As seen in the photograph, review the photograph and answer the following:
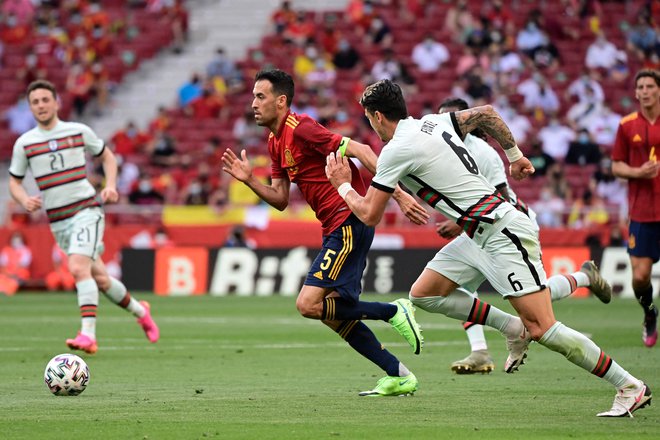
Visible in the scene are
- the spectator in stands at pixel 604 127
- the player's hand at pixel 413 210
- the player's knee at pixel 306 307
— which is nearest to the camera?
the player's hand at pixel 413 210

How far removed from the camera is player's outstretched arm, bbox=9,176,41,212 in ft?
43.8

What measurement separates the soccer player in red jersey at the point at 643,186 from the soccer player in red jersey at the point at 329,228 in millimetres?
4639

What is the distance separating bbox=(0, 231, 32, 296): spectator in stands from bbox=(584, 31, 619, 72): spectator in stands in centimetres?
1437

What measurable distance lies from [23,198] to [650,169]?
6816mm

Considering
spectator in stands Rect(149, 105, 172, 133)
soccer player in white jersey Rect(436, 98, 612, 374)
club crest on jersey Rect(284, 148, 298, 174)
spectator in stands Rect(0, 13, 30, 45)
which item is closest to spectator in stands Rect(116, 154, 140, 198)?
spectator in stands Rect(149, 105, 172, 133)

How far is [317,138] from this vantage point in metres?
9.72

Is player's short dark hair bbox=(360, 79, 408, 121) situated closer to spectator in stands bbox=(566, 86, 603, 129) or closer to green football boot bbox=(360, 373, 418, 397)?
green football boot bbox=(360, 373, 418, 397)

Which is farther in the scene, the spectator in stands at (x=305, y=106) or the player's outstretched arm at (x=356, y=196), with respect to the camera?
the spectator in stands at (x=305, y=106)

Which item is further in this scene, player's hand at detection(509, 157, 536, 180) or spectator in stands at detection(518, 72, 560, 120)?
spectator in stands at detection(518, 72, 560, 120)

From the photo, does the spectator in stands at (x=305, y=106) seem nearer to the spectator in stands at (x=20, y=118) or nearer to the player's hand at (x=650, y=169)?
the spectator in stands at (x=20, y=118)

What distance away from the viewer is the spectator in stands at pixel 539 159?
27594mm

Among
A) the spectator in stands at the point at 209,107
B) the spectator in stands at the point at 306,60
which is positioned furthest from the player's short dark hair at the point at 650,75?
the spectator in stands at the point at 209,107

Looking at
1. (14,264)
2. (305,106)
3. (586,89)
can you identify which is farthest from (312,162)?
(305,106)

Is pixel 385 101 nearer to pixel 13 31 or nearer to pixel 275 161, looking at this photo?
pixel 275 161
